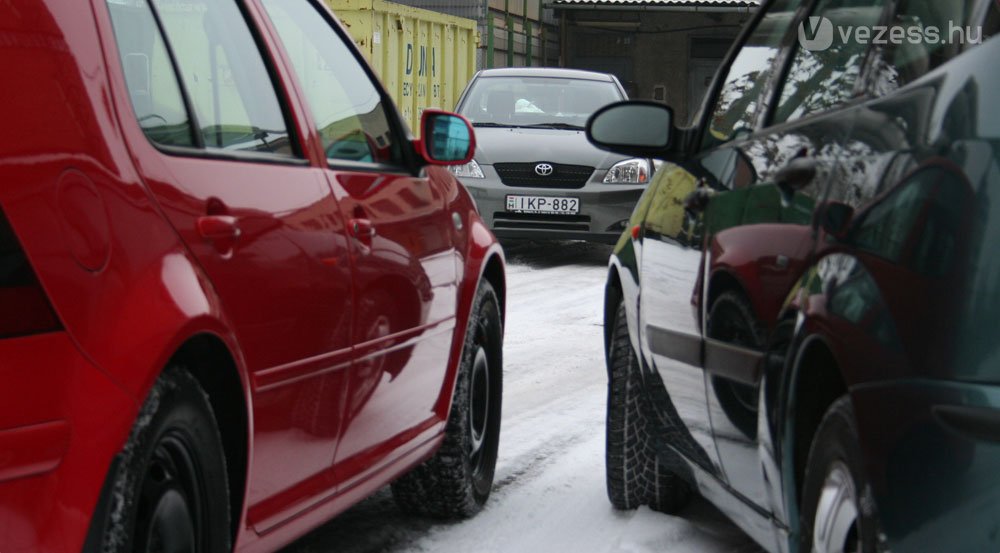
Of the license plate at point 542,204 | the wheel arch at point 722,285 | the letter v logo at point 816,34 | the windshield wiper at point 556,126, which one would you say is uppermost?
the letter v logo at point 816,34

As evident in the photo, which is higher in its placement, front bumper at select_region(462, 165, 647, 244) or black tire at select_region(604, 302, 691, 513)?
black tire at select_region(604, 302, 691, 513)

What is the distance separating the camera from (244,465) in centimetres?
307

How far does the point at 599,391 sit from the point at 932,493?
16.7 feet

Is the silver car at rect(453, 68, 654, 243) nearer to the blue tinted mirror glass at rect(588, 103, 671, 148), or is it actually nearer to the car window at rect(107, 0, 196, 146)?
the blue tinted mirror glass at rect(588, 103, 671, 148)

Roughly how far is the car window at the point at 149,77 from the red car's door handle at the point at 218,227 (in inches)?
5.8

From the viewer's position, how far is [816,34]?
3664mm

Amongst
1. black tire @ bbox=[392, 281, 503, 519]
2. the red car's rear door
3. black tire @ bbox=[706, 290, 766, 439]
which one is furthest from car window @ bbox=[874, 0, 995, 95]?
black tire @ bbox=[392, 281, 503, 519]

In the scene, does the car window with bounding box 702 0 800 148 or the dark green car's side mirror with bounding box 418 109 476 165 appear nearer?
the car window with bounding box 702 0 800 148

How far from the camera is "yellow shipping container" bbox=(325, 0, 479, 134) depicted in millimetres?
20656

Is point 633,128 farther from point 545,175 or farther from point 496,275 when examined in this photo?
point 545,175

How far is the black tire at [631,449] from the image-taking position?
15.8 feet

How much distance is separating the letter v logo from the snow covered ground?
1429 millimetres

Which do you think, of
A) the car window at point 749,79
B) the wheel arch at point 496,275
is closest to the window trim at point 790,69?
the car window at point 749,79

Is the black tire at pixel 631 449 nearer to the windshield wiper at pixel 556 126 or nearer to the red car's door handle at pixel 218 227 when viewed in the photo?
the red car's door handle at pixel 218 227
